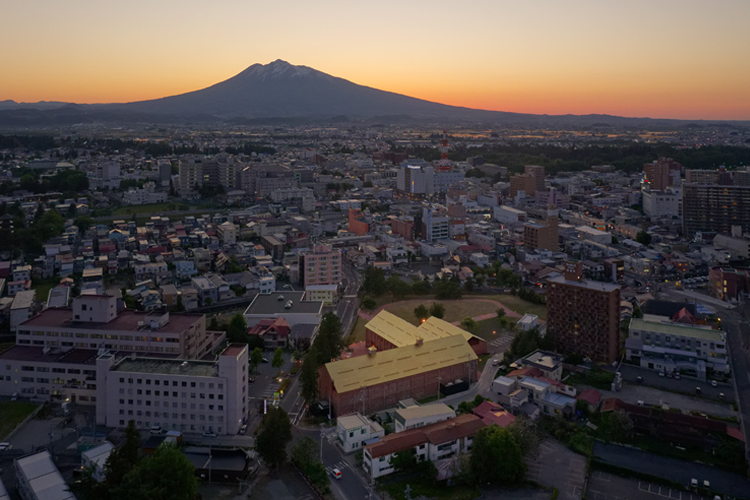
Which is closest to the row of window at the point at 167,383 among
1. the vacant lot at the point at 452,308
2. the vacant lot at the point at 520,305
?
the vacant lot at the point at 452,308

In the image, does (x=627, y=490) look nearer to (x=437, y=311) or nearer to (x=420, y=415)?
(x=420, y=415)

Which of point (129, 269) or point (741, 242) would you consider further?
point (741, 242)

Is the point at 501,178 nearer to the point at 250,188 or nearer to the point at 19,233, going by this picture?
the point at 250,188

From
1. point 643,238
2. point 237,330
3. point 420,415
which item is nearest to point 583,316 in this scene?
point 420,415

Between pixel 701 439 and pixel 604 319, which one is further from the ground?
pixel 604 319

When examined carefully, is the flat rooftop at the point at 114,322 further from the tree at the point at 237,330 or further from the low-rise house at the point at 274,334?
the low-rise house at the point at 274,334

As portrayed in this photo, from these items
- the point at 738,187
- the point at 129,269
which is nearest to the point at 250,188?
the point at 129,269
